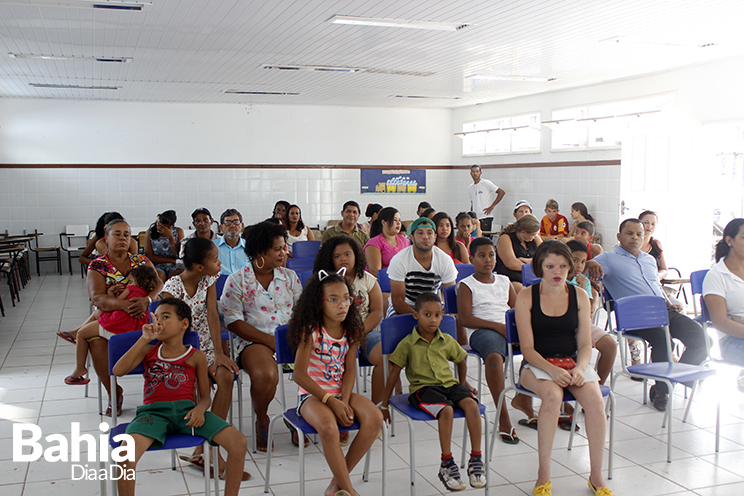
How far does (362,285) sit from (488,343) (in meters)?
0.85

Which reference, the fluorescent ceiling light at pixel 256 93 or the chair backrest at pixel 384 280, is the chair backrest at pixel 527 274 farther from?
the fluorescent ceiling light at pixel 256 93

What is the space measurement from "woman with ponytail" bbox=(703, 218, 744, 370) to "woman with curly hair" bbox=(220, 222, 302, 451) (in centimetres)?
258

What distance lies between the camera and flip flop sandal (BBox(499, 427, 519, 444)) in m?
3.60

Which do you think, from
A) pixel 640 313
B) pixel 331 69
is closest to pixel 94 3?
pixel 331 69

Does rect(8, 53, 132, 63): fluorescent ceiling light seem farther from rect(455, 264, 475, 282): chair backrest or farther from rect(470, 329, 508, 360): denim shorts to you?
rect(470, 329, 508, 360): denim shorts

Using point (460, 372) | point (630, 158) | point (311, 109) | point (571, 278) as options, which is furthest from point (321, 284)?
point (311, 109)

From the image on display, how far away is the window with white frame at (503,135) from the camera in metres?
10.5

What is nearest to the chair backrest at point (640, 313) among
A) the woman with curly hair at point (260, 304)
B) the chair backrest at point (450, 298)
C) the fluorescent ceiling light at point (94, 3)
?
the chair backrest at point (450, 298)

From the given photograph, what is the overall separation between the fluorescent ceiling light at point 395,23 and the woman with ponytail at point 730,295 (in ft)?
9.76

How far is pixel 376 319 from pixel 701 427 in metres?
2.12

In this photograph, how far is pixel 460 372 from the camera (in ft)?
11.9

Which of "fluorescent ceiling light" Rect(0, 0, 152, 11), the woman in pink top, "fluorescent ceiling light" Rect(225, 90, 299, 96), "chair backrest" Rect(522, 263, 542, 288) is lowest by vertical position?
"chair backrest" Rect(522, 263, 542, 288)

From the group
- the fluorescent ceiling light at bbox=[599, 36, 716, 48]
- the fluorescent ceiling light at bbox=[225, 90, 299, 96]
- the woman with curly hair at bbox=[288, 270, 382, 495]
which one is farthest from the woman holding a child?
the fluorescent ceiling light at bbox=[225, 90, 299, 96]

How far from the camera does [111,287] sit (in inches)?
157
